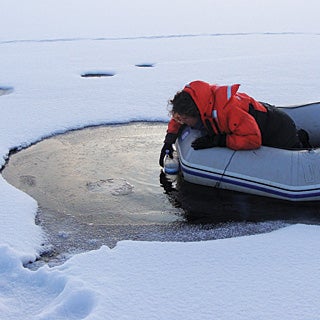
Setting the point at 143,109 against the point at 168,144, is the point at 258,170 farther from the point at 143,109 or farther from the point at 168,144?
the point at 143,109

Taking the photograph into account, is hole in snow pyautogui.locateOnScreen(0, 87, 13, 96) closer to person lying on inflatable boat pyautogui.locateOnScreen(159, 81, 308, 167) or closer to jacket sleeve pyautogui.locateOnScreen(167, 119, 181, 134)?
jacket sleeve pyautogui.locateOnScreen(167, 119, 181, 134)

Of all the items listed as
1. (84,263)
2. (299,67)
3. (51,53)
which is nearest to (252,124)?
(84,263)

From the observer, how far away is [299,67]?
32.4 ft

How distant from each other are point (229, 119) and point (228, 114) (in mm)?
43

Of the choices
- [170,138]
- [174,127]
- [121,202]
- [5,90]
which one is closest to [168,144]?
[170,138]

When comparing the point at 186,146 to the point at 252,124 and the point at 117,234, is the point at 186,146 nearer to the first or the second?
the point at 252,124

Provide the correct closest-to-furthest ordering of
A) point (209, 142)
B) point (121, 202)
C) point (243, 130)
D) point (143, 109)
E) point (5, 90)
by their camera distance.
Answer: point (121, 202), point (243, 130), point (209, 142), point (143, 109), point (5, 90)

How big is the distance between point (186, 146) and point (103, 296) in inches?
85.4

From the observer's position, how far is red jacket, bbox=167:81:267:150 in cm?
470

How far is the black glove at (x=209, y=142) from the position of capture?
4840 millimetres

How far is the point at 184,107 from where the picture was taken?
15.6ft

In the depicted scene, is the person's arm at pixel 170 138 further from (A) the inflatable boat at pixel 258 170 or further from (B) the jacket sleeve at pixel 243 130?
(B) the jacket sleeve at pixel 243 130

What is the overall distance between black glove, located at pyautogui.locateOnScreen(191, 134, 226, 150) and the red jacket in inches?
2.1

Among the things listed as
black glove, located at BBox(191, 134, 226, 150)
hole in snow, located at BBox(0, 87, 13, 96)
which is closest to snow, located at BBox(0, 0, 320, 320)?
hole in snow, located at BBox(0, 87, 13, 96)
